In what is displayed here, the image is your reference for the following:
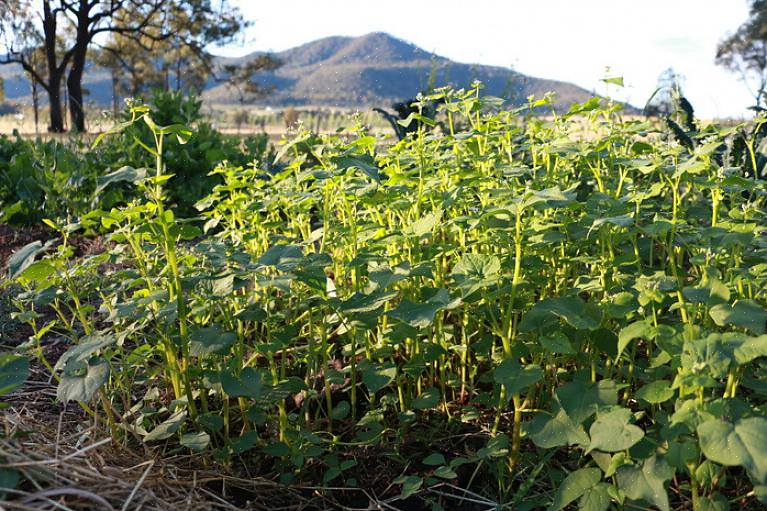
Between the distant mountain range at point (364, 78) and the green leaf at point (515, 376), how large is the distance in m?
1.10

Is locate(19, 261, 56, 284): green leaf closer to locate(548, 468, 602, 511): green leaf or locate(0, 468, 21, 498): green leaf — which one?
locate(0, 468, 21, 498): green leaf

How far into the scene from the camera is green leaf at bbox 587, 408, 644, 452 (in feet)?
4.71

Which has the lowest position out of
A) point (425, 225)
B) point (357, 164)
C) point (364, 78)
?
point (425, 225)

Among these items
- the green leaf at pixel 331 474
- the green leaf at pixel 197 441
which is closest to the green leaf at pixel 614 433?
the green leaf at pixel 331 474

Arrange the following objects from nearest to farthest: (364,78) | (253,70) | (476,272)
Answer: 1. (476,272)
2. (253,70)
3. (364,78)

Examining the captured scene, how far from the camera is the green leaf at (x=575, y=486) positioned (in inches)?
64.0

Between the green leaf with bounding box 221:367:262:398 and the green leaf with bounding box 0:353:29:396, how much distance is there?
47cm

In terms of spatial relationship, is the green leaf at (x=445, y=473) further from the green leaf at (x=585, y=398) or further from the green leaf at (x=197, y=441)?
the green leaf at (x=197, y=441)

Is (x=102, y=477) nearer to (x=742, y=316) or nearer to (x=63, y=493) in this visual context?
(x=63, y=493)

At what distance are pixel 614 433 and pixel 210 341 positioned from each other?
1024 mm

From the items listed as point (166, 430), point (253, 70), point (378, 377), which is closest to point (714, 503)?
point (378, 377)

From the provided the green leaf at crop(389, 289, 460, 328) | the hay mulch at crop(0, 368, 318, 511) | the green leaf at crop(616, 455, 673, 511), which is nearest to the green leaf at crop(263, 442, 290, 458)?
the hay mulch at crop(0, 368, 318, 511)

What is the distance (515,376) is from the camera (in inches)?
65.8

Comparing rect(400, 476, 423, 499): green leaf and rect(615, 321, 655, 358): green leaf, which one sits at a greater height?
rect(615, 321, 655, 358): green leaf
